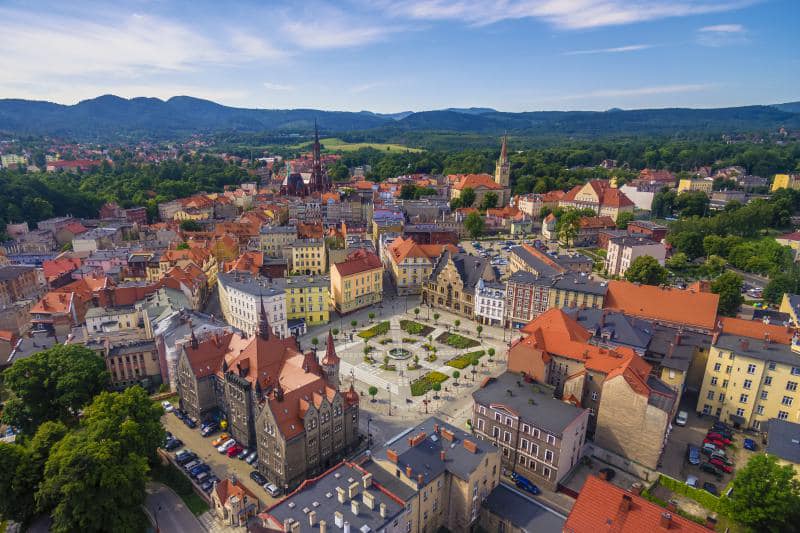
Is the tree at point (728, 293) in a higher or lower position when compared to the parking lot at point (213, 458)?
higher

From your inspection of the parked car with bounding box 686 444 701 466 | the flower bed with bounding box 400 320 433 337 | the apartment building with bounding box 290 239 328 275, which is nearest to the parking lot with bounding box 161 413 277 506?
the flower bed with bounding box 400 320 433 337

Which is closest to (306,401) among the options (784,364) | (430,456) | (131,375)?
(430,456)

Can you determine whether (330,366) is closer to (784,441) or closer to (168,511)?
(168,511)

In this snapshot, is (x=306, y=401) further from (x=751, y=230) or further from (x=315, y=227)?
(x=751, y=230)

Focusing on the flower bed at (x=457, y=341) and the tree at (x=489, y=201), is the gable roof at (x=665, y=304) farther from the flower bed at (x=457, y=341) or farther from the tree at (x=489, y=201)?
the tree at (x=489, y=201)

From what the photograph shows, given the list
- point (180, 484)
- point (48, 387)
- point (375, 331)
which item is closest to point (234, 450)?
point (180, 484)

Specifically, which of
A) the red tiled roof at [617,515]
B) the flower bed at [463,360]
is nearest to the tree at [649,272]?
the flower bed at [463,360]
